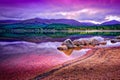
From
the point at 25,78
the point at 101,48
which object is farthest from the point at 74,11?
the point at 25,78

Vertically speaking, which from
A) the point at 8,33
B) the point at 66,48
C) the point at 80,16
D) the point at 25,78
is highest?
the point at 80,16

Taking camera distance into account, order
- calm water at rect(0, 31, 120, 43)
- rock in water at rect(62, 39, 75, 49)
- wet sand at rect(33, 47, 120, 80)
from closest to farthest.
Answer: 1. wet sand at rect(33, 47, 120, 80)
2. rock in water at rect(62, 39, 75, 49)
3. calm water at rect(0, 31, 120, 43)

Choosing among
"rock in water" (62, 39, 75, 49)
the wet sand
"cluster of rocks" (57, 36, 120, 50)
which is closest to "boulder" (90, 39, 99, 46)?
"cluster of rocks" (57, 36, 120, 50)

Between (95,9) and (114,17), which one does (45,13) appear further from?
(114,17)

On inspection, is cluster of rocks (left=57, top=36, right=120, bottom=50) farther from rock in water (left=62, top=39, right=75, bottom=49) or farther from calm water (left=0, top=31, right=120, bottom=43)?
calm water (left=0, top=31, right=120, bottom=43)

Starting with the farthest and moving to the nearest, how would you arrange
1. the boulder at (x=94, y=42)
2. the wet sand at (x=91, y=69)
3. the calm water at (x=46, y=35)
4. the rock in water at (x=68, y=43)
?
the boulder at (x=94, y=42) → the calm water at (x=46, y=35) → the rock in water at (x=68, y=43) → the wet sand at (x=91, y=69)

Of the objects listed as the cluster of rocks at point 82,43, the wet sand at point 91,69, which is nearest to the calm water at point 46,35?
the cluster of rocks at point 82,43

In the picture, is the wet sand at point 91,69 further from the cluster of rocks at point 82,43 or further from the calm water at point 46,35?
the calm water at point 46,35

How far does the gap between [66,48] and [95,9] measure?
4.05ft

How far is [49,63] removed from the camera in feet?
16.9

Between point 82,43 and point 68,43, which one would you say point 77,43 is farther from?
point 68,43

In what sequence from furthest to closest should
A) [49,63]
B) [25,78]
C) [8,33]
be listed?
[8,33] < [49,63] < [25,78]

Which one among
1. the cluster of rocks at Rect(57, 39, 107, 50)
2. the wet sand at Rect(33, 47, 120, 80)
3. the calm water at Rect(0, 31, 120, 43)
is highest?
the calm water at Rect(0, 31, 120, 43)

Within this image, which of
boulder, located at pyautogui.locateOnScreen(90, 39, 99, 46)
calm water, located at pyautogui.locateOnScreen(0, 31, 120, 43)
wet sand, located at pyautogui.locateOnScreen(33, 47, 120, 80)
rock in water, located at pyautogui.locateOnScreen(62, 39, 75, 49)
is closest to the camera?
wet sand, located at pyautogui.locateOnScreen(33, 47, 120, 80)
